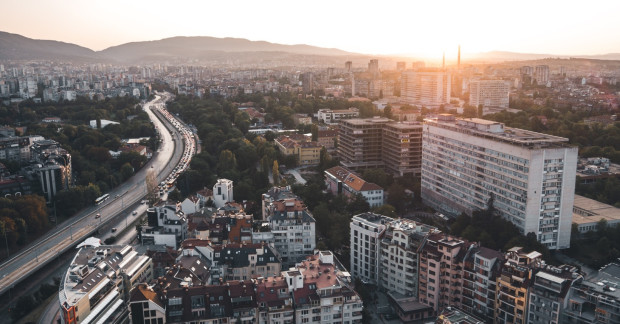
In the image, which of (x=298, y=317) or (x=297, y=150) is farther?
(x=297, y=150)

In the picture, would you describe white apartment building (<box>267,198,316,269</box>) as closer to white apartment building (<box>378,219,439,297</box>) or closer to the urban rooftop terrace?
white apartment building (<box>378,219,439,297</box>)

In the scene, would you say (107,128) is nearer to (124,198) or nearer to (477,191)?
(124,198)

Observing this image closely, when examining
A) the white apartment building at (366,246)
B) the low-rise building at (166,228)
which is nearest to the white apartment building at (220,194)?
the low-rise building at (166,228)

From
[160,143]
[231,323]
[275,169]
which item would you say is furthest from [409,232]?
[160,143]

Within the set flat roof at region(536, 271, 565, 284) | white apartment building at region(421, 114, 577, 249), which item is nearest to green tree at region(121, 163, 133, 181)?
white apartment building at region(421, 114, 577, 249)

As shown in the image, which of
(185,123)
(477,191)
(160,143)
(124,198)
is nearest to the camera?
(477,191)

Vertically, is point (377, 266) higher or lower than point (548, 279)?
lower

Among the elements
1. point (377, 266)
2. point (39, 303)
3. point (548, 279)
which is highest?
point (548, 279)

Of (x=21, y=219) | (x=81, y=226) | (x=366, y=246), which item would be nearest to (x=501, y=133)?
(x=366, y=246)
